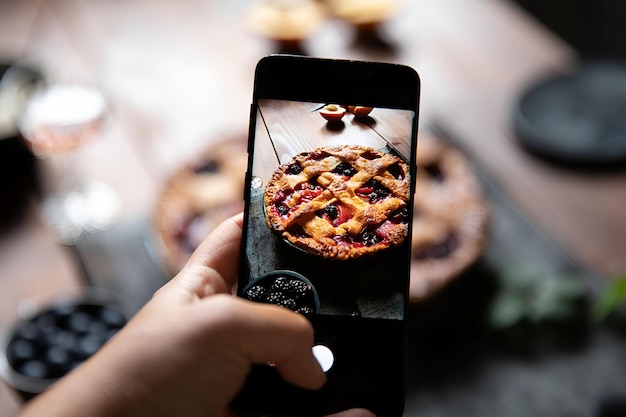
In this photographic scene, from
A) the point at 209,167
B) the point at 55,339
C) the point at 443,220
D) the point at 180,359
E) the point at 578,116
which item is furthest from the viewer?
the point at 578,116

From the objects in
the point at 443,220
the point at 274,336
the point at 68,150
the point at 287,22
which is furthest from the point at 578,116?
the point at 274,336

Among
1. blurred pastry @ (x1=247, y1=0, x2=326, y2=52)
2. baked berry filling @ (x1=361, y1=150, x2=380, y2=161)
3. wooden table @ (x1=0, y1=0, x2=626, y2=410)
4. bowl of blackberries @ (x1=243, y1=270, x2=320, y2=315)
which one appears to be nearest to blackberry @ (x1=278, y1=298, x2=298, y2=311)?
bowl of blackberries @ (x1=243, y1=270, x2=320, y2=315)

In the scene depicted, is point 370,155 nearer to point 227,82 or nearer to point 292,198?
point 292,198

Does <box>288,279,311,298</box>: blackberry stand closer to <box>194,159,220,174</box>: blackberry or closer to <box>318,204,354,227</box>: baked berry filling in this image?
<box>318,204,354,227</box>: baked berry filling

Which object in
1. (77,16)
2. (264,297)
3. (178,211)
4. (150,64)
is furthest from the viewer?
(77,16)

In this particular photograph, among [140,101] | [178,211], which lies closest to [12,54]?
[140,101]

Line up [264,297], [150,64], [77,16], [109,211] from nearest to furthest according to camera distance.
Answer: [264,297] < [109,211] < [150,64] < [77,16]

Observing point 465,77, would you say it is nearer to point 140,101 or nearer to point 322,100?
point 140,101
